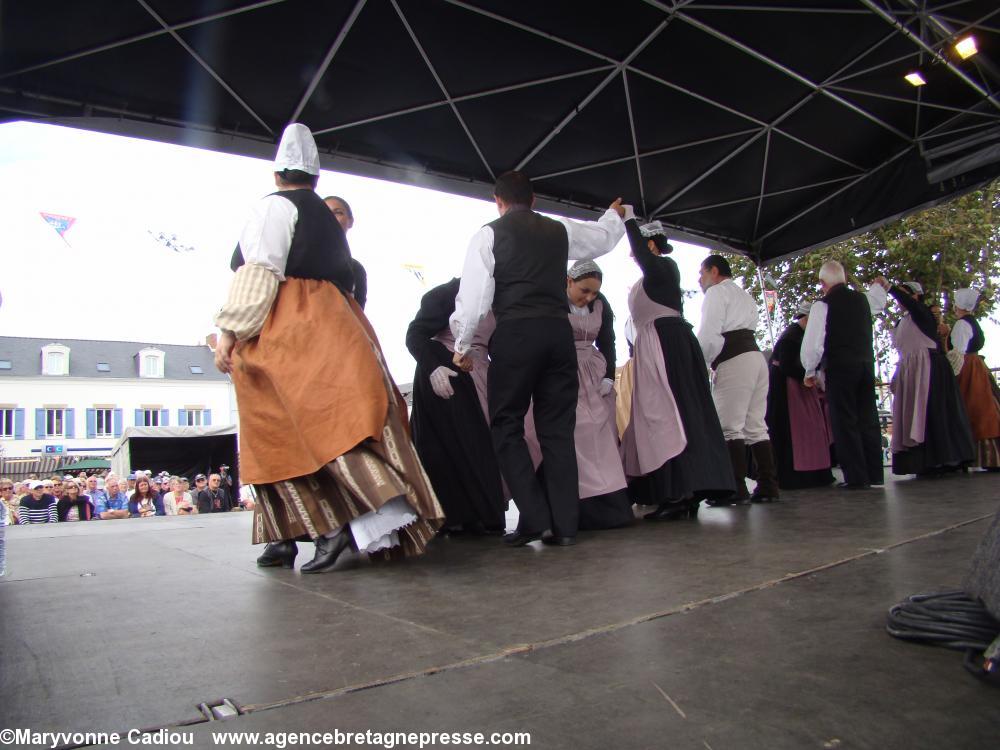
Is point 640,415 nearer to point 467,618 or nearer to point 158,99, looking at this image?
point 467,618

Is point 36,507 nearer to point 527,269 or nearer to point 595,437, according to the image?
point 595,437

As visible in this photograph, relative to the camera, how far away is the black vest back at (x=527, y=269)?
9.59 ft

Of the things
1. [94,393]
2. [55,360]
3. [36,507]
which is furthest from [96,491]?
[55,360]

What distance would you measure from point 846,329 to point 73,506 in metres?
10.1

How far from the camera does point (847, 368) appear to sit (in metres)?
4.95

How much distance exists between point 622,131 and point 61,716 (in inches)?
218

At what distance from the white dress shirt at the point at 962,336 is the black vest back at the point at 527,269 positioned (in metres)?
4.97

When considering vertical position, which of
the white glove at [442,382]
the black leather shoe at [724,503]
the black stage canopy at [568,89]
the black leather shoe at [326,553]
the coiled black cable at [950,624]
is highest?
the black stage canopy at [568,89]

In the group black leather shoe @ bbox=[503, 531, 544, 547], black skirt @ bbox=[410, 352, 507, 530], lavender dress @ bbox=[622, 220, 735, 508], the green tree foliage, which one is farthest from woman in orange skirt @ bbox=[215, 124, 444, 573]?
the green tree foliage

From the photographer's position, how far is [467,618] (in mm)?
1641

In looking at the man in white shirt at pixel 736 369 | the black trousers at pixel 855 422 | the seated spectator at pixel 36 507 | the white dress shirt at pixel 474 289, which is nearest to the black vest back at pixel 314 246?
the white dress shirt at pixel 474 289

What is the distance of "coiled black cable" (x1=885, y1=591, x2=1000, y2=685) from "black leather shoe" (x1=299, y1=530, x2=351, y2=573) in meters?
1.73

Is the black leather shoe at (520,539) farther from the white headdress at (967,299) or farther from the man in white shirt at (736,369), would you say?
the white headdress at (967,299)

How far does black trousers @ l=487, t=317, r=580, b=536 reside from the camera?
287cm
